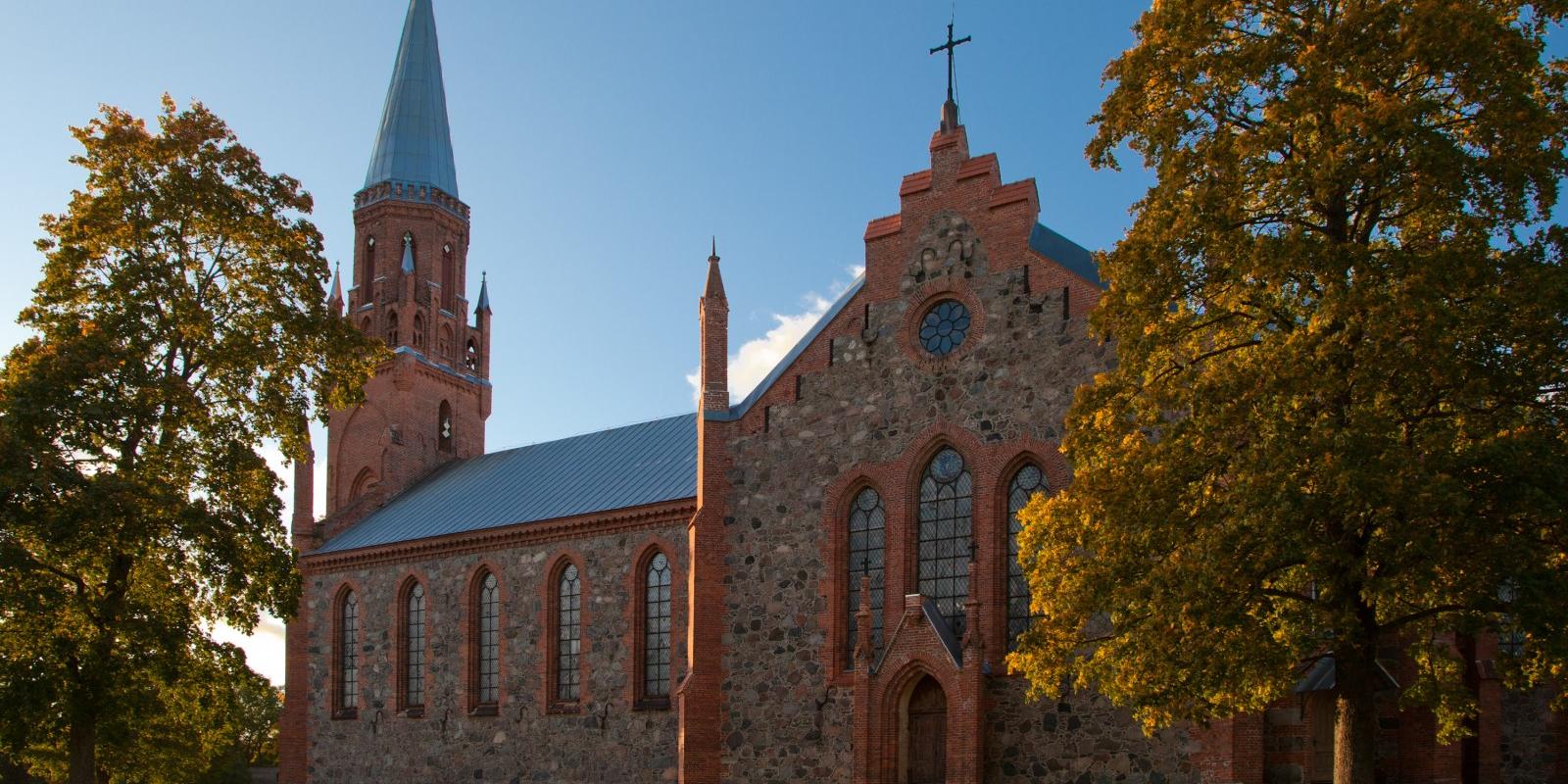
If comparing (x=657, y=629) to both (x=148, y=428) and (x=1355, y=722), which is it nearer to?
(x=148, y=428)

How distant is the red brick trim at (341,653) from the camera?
36750 mm

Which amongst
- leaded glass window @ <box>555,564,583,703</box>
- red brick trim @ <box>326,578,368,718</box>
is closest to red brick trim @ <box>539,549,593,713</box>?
leaded glass window @ <box>555,564,583,703</box>

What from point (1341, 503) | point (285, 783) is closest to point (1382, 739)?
point (1341, 503)

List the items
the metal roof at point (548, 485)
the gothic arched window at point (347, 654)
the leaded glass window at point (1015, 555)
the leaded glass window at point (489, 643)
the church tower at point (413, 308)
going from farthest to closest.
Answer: the church tower at point (413, 308)
the gothic arched window at point (347, 654)
the leaded glass window at point (489, 643)
the metal roof at point (548, 485)
the leaded glass window at point (1015, 555)

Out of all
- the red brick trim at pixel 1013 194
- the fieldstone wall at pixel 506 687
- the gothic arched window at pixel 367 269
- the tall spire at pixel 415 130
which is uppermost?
the tall spire at pixel 415 130

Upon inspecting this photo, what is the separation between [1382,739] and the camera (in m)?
19.8

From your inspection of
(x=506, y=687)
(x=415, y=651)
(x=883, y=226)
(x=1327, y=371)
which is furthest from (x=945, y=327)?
(x=415, y=651)

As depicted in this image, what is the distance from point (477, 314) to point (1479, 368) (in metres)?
39.1

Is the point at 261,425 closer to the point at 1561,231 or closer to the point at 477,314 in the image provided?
the point at 1561,231

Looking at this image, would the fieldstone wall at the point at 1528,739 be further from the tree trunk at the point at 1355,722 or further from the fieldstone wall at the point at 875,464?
the tree trunk at the point at 1355,722

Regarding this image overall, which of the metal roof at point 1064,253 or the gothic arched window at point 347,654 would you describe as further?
the gothic arched window at point 347,654

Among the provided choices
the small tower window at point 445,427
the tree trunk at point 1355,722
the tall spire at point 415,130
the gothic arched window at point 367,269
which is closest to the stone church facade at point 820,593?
the tree trunk at point 1355,722

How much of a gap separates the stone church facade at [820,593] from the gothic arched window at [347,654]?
0.36 ft

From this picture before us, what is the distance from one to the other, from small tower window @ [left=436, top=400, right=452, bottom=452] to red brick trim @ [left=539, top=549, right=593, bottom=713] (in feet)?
45.7
